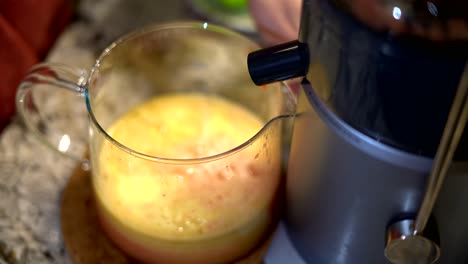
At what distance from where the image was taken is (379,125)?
0.33m

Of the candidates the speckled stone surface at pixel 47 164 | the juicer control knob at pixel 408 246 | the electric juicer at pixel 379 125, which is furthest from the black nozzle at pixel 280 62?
the speckled stone surface at pixel 47 164

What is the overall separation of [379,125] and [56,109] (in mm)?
367

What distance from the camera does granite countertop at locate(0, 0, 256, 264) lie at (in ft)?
1.62

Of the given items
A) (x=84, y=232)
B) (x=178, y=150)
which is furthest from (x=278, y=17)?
(x=84, y=232)

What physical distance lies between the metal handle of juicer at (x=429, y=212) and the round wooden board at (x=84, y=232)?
14 centimetres

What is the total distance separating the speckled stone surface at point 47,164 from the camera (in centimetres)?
49

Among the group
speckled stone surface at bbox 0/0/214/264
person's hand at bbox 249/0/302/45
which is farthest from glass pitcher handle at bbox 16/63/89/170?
person's hand at bbox 249/0/302/45

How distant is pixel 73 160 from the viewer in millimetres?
555

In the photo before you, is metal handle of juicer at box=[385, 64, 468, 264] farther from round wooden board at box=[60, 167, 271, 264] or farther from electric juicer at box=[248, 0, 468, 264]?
round wooden board at box=[60, 167, 271, 264]

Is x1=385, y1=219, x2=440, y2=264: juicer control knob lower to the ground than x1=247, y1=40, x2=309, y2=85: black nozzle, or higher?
lower

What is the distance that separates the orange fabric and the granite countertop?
0.02 metres

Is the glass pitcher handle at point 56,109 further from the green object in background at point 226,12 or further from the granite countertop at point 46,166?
the green object in background at point 226,12

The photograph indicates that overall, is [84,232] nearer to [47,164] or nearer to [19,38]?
[47,164]

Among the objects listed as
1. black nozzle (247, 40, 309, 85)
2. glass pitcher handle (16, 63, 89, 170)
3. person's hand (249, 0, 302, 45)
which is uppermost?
black nozzle (247, 40, 309, 85)
